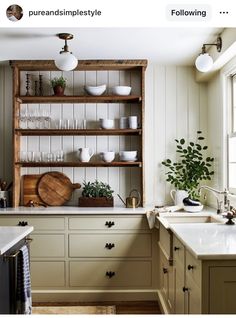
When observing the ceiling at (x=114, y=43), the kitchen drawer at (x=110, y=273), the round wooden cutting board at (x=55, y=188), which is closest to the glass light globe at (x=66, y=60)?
the ceiling at (x=114, y=43)

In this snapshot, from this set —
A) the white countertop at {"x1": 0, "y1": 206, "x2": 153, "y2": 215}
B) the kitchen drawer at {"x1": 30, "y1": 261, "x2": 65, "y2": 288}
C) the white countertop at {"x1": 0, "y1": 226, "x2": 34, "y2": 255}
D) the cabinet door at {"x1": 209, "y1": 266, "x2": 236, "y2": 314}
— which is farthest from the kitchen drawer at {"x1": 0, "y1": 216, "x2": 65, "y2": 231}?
the cabinet door at {"x1": 209, "y1": 266, "x2": 236, "y2": 314}

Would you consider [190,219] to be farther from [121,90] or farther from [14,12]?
Answer: [14,12]

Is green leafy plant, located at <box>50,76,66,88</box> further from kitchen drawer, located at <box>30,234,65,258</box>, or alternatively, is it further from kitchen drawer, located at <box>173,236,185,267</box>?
kitchen drawer, located at <box>173,236,185,267</box>

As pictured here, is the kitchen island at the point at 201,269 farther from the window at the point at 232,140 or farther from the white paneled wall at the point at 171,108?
the white paneled wall at the point at 171,108

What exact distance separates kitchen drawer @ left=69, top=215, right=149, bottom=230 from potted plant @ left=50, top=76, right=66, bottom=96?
1.18 meters

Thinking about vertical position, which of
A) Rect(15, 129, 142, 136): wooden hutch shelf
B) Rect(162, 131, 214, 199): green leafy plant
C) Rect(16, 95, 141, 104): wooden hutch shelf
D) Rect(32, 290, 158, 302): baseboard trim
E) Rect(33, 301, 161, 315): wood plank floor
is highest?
Rect(16, 95, 141, 104): wooden hutch shelf

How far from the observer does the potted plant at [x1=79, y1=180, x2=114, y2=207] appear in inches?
160

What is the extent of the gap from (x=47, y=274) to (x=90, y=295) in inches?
16.1

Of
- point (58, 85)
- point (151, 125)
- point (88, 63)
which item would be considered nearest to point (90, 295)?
point (151, 125)

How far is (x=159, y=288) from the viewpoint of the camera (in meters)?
3.75

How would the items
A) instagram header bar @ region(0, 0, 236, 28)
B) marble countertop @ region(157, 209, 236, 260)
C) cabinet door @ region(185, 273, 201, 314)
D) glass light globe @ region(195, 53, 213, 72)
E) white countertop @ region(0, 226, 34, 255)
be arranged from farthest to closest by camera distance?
glass light globe @ region(195, 53, 213, 72)
white countertop @ region(0, 226, 34, 255)
cabinet door @ region(185, 273, 201, 314)
marble countertop @ region(157, 209, 236, 260)
instagram header bar @ region(0, 0, 236, 28)

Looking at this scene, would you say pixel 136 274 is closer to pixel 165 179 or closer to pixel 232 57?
pixel 165 179

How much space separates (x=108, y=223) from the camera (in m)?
3.75

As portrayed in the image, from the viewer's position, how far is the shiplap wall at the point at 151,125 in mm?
4273
